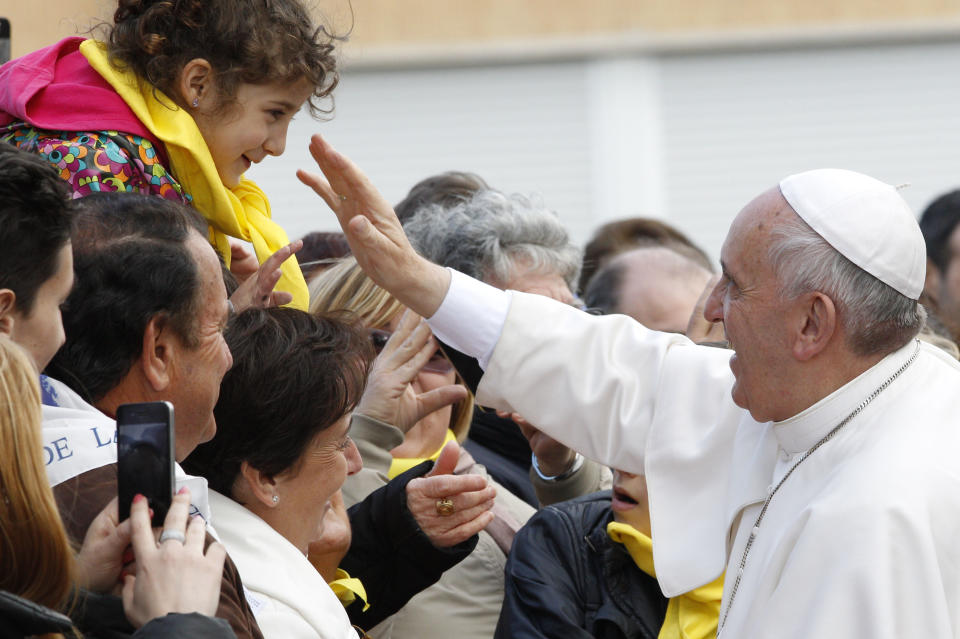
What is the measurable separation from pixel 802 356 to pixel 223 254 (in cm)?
138

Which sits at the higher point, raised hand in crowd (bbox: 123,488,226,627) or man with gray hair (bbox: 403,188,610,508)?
raised hand in crowd (bbox: 123,488,226,627)

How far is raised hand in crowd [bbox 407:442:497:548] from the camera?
3.24 m

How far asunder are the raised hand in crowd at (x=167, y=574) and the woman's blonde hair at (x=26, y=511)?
4.7 inches

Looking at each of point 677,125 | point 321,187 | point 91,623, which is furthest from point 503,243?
point 677,125

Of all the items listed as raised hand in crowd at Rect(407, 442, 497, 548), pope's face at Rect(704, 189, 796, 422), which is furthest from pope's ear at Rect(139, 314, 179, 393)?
pope's face at Rect(704, 189, 796, 422)

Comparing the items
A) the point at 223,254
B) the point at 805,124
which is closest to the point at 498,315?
the point at 223,254

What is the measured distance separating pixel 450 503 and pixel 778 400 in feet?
2.66

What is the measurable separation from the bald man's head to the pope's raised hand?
180 centimetres

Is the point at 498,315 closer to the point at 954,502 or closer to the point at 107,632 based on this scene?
the point at 954,502

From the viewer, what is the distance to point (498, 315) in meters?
3.52

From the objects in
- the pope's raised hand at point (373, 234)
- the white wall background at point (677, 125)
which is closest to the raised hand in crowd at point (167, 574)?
the pope's raised hand at point (373, 234)

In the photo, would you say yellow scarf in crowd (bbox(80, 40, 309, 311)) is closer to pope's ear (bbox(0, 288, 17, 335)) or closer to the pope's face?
pope's ear (bbox(0, 288, 17, 335))

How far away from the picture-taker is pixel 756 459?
3.33m

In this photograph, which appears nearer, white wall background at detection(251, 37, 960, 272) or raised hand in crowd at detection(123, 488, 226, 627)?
raised hand in crowd at detection(123, 488, 226, 627)
